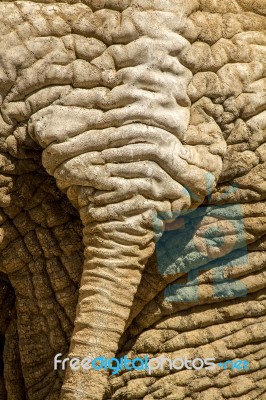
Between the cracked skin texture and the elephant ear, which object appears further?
the elephant ear

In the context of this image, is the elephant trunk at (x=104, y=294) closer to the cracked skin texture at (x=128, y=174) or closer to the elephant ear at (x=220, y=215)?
the cracked skin texture at (x=128, y=174)

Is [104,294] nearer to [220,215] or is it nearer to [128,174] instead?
[128,174]

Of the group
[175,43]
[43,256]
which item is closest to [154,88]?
[175,43]

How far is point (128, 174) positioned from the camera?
3.71 meters

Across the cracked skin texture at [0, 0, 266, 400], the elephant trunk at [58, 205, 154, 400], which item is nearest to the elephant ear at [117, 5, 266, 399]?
the cracked skin texture at [0, 0, 266, 400]

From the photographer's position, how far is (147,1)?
3770 mm

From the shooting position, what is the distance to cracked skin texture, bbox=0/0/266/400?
3.72 m

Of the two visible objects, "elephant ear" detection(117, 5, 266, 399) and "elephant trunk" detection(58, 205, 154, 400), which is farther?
"elephant ear" detection(117, 5, 266, 399)

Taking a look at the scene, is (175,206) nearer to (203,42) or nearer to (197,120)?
(197,120)

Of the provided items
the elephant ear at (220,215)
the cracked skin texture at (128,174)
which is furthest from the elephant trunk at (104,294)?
the elephant ear at (220,215)

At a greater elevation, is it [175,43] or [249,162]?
[175,43]

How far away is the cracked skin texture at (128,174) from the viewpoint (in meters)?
3.72

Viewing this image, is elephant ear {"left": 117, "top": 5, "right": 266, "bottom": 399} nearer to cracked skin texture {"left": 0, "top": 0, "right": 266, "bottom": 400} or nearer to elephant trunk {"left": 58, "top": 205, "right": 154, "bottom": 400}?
cracked skin texture {"left": 0, "top": 0, "right": 266, "bottom": 400}

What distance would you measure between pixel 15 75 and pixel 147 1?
540 mm
